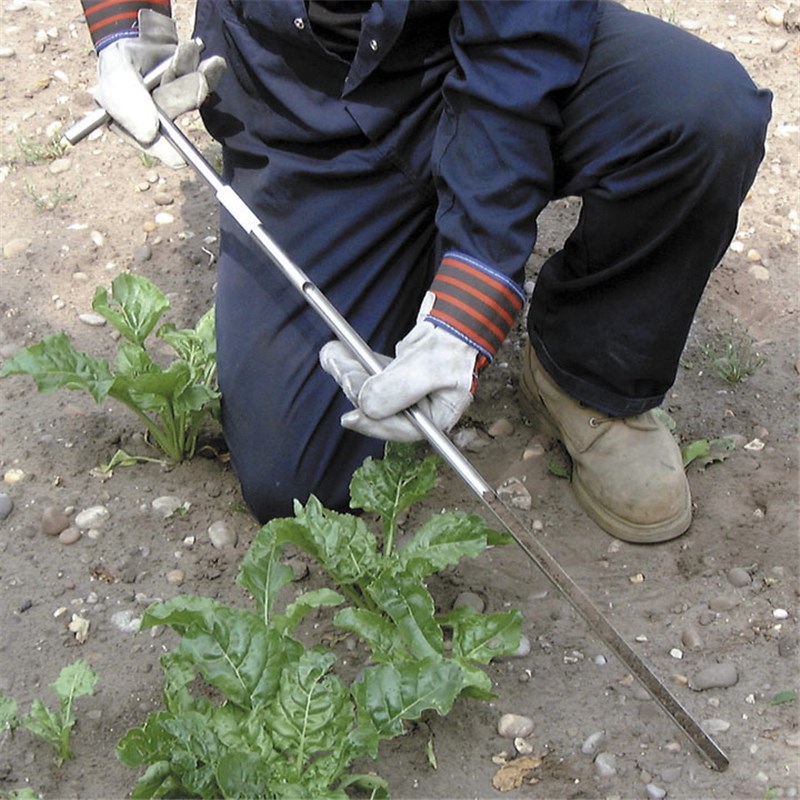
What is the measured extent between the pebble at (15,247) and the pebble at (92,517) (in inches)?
36.6

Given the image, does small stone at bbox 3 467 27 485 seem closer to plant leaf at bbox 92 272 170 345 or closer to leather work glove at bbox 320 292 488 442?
plant leaf at bbox 92 272 170 345

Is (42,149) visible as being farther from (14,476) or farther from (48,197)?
(14,476)

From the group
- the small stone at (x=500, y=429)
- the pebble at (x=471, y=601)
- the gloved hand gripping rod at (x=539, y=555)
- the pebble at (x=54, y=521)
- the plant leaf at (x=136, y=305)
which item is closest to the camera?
the gloved hand gripping rod at (x=539, y=555)

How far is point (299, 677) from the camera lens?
185 centimetres

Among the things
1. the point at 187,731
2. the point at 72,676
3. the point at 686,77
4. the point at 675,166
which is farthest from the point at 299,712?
the point at 686,77

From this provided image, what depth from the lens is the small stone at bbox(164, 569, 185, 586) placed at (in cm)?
234

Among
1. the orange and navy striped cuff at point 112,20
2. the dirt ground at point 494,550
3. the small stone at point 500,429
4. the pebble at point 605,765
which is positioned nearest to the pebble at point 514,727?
the dirt ground at point 494,550

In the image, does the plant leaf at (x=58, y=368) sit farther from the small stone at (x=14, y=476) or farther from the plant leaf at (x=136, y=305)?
the small stone at (x=14, y=476)

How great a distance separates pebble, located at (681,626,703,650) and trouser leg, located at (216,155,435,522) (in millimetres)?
746

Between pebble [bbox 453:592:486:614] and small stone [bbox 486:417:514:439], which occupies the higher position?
pebble [bbox 453:592:486:614]

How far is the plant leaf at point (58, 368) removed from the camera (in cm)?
235

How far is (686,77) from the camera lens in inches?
86.8

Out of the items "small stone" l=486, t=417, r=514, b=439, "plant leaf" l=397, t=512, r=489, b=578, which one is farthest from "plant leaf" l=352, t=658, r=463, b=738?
"small stone" l=486, t=417, r=514, b=439

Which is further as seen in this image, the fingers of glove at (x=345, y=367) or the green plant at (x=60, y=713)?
the fingers of glove at (x=345, y=367)
